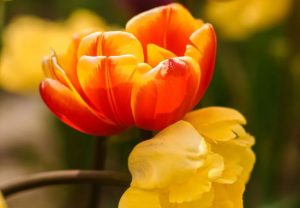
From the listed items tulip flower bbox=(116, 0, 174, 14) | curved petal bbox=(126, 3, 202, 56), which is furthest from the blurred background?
curved petal bbox=(126, 3, 202, 56)

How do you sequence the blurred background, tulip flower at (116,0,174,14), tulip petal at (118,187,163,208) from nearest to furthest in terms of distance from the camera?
tulip petal at (118,187,163,208) → tulip flower at (116,0,174,14) → the blurred background

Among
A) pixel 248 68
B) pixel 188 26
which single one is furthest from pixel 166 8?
pixel 248 68

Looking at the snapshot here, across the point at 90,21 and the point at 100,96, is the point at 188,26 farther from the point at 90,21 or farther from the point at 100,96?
the point at 90,21

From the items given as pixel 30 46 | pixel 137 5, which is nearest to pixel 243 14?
pixel 30 46

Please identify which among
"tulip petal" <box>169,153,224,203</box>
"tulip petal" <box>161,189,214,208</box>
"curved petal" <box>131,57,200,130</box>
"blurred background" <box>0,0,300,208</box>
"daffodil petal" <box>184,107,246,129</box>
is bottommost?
"blurred background" <box>0,0,300,208</box>

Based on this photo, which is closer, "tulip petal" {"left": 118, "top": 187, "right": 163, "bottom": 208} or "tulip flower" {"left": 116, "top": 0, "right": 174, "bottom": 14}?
"tulip petal" {"left": 118, "top": 187, "right": 163, "bottom": 208}

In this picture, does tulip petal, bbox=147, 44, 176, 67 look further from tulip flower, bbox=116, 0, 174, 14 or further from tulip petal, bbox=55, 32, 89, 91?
tulip flower, bbox=116, 0, 174, 14

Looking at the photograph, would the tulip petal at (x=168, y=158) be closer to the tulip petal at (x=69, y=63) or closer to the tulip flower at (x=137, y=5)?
the tulip petal at (x=69, y=63)
